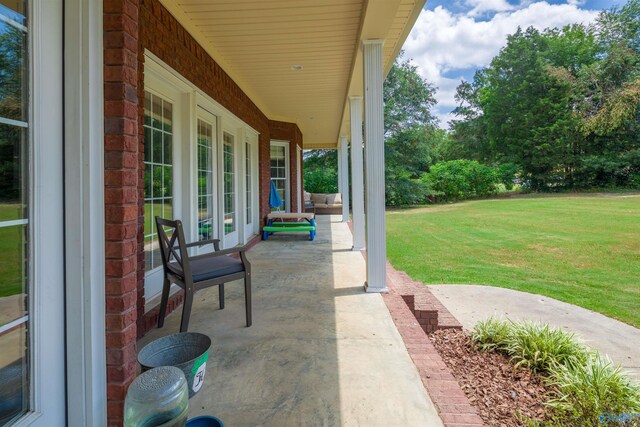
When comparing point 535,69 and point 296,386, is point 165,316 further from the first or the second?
point 535,69

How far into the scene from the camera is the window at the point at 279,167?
884cm

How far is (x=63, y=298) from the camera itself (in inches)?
52.5

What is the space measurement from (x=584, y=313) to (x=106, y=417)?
4669mm

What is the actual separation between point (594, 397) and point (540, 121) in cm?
2637

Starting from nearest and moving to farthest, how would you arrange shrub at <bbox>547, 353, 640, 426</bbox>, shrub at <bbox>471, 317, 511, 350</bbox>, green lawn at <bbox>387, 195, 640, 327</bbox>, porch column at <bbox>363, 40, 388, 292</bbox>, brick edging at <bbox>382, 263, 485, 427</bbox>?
1. brick edging at <bbox>382, 263, 485, 427</bbox>
2. shrub at <bbox>547, 353, 640, 426</bbox>
3. shrub at <bbox>471, 317, 511, 350</bbox>
4. porch column at <bbox>363, 40, 388, 292</bbox>
5. green lawn at <bbox>387, 195, 640, 327</bbox>

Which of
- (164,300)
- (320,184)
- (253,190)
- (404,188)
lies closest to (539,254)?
(253,190)

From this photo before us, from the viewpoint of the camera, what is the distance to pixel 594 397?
194cm

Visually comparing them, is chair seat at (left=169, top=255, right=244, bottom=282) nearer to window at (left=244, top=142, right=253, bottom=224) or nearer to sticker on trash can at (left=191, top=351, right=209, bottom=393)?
sticker on trash can at (left=191, top=351, right=209, bottom=393)

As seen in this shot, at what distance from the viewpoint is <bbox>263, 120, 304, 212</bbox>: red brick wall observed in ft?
27.6

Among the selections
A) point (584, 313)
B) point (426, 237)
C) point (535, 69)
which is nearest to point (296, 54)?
point (584, 313)

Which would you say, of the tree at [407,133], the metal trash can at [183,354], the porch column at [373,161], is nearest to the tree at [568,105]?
the tree at [407,133]

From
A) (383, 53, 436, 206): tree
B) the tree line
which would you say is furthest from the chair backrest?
the tree line

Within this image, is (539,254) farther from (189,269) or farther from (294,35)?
(189,269)

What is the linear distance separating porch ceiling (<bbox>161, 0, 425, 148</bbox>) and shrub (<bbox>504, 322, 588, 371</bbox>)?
2873 mm
